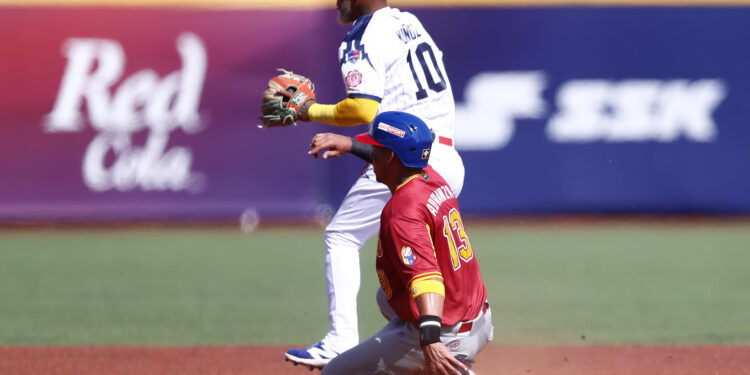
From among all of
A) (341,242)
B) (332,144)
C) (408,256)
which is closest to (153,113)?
(341,242)

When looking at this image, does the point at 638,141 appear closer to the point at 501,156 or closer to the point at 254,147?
the point at 501,156

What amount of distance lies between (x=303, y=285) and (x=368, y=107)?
5096 mm

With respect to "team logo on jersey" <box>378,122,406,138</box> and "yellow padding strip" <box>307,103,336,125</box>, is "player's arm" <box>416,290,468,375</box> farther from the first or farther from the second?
"yellow padding strip" <box>307,103,336,125</box>

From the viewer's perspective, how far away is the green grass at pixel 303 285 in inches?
301

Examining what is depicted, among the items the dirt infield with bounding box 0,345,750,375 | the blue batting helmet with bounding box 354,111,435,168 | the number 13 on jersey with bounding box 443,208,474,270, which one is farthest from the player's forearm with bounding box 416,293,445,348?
the dirt infield with bounding box 0,345,750,375

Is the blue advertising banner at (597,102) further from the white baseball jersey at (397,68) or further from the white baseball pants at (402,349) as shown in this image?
the white baseball pants at (402,349)

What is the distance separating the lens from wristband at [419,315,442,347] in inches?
157

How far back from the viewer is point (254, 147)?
14.1m

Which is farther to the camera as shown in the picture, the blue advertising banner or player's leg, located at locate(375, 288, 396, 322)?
the blue advertising banner

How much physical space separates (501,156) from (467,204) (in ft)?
2.65

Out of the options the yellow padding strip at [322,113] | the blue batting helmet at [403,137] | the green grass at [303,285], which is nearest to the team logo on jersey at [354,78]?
the yellow padding strip at [322,113]

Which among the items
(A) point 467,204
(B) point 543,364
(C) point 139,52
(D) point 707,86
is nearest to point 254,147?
(C) point 139,52

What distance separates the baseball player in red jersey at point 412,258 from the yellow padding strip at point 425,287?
4cm

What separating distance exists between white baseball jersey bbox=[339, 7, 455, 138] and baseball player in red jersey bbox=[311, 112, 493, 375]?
80 cm
